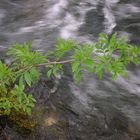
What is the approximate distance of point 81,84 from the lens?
469 centimetres

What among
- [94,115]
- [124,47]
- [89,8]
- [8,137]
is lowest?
[89,8]

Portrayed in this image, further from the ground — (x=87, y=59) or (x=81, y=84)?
(x=87, y=59)

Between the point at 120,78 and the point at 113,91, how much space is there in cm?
39

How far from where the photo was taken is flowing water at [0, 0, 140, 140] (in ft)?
12.3

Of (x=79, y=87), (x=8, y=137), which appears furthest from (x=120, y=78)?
(x=8, y=137)

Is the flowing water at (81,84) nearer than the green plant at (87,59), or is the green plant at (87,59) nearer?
the green plant at (87,59)

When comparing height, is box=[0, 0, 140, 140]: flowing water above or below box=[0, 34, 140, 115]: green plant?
below

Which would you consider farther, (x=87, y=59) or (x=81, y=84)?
(x=81, y=84)

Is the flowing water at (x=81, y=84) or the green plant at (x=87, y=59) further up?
the green plant at (x=87, y=59)

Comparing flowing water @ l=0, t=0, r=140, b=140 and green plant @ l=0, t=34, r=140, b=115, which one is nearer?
green plant @ l=0, t=34, r=140, b=115

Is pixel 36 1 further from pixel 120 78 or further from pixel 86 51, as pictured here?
pixel 86 51

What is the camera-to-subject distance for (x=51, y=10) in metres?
7.30

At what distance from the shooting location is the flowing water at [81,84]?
374cm

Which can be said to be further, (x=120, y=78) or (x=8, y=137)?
(x=120, y=78)
